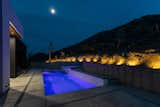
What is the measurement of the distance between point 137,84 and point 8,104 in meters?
4.31

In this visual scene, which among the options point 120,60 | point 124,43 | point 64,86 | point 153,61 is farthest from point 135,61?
point 124,43

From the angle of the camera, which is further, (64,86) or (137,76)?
(64,86)

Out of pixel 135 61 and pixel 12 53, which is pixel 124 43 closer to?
pixel 135 61

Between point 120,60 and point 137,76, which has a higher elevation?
point 120,60

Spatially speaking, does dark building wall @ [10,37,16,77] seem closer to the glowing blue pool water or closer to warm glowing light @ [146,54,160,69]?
the glowing blue pool water

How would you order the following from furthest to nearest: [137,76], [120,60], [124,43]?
[124,43], [120,60], [137,76]

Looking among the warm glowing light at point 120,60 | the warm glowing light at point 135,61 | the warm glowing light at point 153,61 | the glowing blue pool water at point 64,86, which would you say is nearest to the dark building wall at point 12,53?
the glowing blue pool water at point 64,86

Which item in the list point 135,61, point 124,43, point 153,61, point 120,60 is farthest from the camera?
point 124,43

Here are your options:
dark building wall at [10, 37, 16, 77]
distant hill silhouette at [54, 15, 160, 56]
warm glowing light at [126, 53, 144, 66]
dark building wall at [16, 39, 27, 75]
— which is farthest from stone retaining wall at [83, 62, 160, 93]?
distant hill silhouette at [54, 15, 160, 56]

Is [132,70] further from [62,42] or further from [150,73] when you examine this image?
[62,42]

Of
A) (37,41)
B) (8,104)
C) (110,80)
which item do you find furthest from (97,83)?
(37,41)

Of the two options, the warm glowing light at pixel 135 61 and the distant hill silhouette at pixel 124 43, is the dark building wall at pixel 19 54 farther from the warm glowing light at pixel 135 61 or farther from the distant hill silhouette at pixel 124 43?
Answer: the distant hill silhouette at pixel 124 43

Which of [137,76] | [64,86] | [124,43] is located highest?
[124,43]

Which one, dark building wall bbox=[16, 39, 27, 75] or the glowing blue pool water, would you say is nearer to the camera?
the glowing blue pool water
